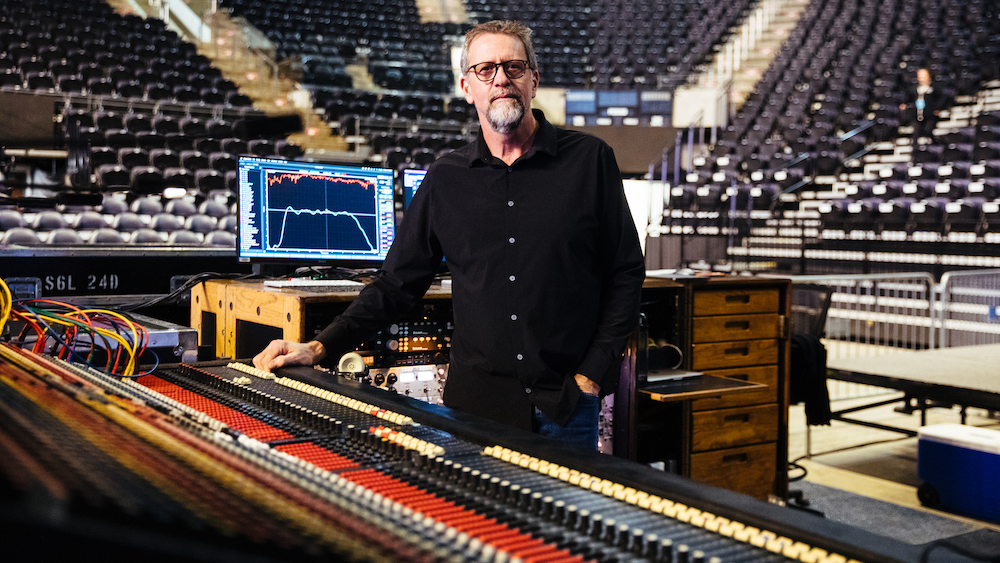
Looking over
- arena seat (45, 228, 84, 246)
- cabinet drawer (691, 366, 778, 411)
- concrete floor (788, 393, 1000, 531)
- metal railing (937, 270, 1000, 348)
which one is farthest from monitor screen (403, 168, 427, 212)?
metal railing (937, 270, 1000, 348)

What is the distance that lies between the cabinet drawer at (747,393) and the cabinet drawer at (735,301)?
23cm

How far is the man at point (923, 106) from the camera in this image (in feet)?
37.1

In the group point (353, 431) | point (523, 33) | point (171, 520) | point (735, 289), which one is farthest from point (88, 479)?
point (735, 289)

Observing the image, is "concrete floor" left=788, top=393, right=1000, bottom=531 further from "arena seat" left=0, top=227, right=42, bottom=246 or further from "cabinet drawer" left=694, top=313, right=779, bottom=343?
"arena seat" left=0, top=227, right=42, bottom=246

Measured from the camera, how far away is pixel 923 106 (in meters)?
11.8

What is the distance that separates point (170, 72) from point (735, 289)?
33.1 ft

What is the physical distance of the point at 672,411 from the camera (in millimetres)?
2936

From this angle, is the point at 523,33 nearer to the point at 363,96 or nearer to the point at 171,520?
the point at 171,520

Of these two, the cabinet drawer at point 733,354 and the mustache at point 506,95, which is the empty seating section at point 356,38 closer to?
the cabinet drawer at point 733,354

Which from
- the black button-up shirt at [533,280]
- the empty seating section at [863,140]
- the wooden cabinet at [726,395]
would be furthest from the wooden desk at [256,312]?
the empty seating section at [863,140]

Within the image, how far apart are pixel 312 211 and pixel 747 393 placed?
1733 mm

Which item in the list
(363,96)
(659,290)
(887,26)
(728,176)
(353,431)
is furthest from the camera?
(887,26)

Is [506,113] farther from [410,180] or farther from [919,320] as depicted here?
[919,320]

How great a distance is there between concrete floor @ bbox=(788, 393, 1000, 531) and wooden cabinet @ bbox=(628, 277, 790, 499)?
0.88m
